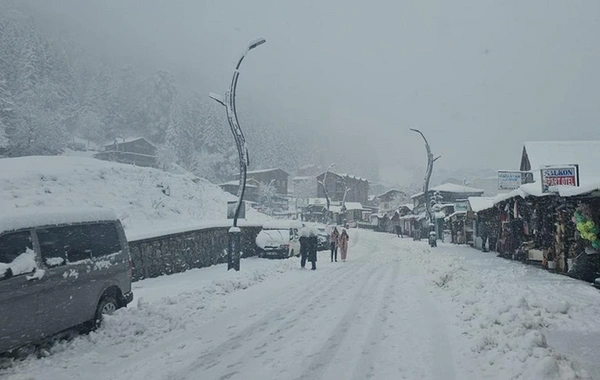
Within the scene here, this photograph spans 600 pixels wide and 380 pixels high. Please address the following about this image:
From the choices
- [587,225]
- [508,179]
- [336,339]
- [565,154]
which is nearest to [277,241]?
[508,179]

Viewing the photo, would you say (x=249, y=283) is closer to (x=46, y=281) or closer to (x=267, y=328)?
(x=267, y=328)

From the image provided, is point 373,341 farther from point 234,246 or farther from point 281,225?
point 281,225

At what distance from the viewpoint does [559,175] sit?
51.4 feet

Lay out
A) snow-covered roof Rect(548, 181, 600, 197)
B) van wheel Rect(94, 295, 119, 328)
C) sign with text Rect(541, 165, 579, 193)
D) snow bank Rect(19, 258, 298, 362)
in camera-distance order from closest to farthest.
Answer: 1. snow bank Rect(19, 258, 298, 362)
2. van wheel Rect(94, 295, 119, 328)
3. snow-covered roof Rect(548, 181, 600, 197)
4. sign with text Rect(541, 165, 579, 193)

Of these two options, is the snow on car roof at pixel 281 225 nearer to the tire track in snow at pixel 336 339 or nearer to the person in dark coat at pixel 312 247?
the person in dark coat at pixel 312 247

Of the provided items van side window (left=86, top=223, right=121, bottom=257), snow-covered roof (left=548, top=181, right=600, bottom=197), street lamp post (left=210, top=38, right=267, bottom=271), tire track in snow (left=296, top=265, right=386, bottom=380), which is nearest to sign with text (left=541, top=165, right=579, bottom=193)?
snow-covered roof (left=548, top=181, right=600, bottom=197)

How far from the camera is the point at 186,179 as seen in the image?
33344 millimetres

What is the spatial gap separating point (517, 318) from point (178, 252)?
496 inches

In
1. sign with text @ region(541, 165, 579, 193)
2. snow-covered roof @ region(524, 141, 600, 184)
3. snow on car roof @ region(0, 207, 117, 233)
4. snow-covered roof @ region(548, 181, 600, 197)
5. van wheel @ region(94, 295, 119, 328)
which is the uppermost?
snow-covered roof @ region(524, 141, 600, 184)

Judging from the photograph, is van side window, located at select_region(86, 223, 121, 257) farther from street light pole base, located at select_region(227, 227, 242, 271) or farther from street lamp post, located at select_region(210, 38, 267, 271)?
street lamp post, located at select_region(210, 38, 267, 271)

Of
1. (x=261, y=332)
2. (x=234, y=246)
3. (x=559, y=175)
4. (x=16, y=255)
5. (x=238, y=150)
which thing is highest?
(x=238, y=150)

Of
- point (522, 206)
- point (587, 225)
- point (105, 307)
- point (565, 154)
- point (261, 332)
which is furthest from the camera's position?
point (565, 154)

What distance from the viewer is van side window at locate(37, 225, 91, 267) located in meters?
6.66

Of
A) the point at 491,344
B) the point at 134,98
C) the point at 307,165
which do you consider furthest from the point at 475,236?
the point at 307,165
